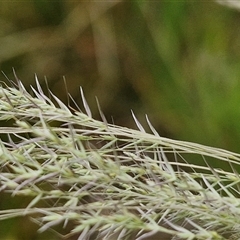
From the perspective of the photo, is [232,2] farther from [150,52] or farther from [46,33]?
[46,33]

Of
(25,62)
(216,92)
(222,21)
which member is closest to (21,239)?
(25,62)

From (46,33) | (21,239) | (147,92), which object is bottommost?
(21,239)

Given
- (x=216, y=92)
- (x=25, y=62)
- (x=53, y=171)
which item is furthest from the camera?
(x=25, y=62)

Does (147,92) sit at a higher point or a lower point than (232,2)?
lower

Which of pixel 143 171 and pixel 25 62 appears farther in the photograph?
pixel 25 62

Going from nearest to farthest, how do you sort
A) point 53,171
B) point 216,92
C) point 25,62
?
1. point 53,171
2. point 216,92
3. point 25,62

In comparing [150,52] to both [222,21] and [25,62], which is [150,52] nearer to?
[222,21]

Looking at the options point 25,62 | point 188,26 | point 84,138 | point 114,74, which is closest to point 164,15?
point 188,26
